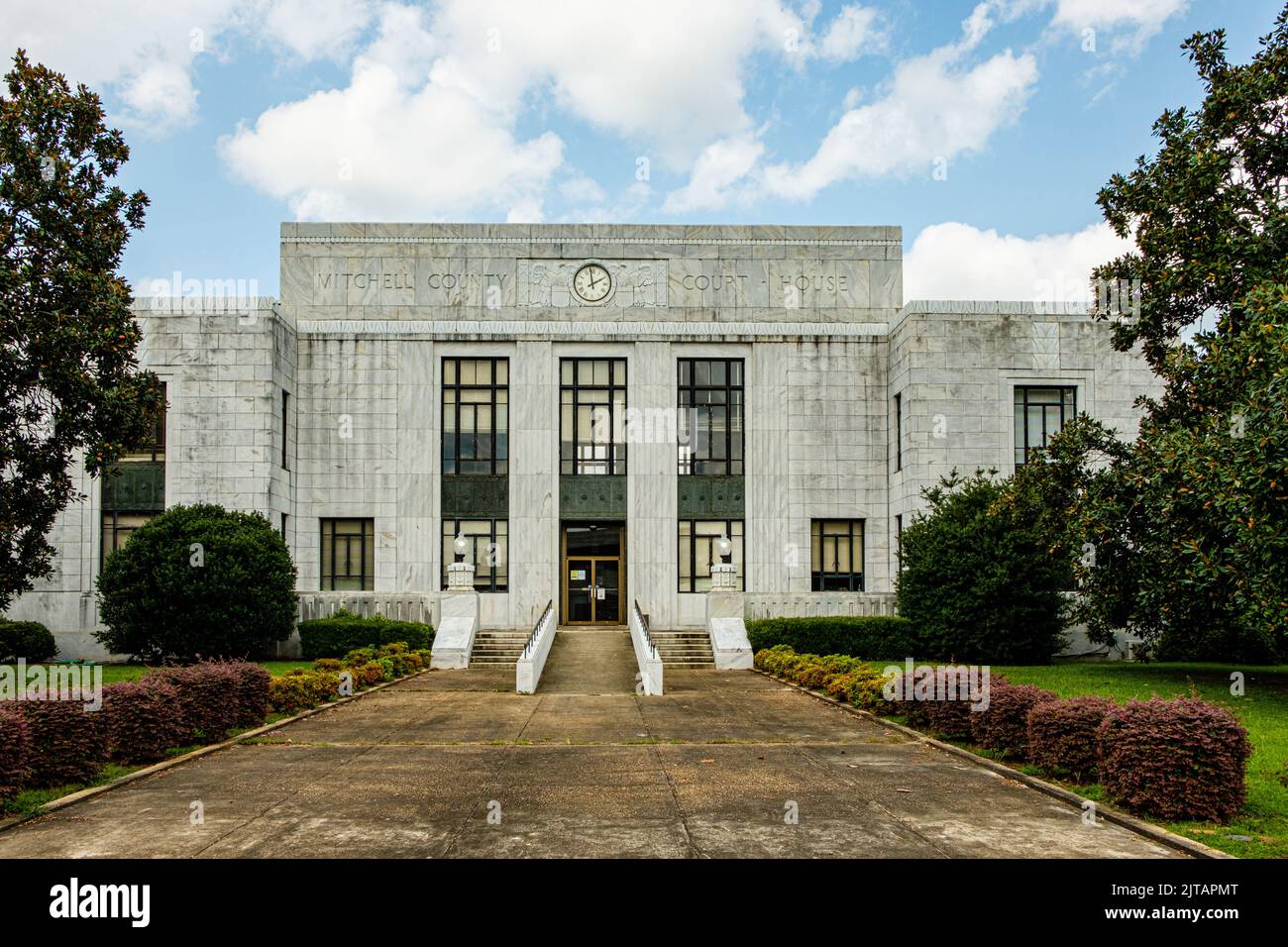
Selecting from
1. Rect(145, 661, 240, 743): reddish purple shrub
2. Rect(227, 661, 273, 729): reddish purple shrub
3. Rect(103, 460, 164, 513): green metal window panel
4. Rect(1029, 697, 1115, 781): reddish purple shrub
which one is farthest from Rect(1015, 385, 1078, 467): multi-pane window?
Rect(103, 460, 164, 513): green metal window panel

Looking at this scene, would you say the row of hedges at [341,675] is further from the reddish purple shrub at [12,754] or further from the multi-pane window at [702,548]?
the multi-pane window at [702,548]

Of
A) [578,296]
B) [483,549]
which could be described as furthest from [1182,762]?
[578,296]

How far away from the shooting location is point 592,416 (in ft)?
116

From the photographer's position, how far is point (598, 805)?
1034cm

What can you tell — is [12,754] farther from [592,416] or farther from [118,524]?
[592,416]

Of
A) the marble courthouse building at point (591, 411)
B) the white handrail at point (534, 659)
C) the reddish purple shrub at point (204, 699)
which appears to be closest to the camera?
the reddish purple shrub at point (204, 699)

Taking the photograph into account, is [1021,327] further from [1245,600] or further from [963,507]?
[1245,600]

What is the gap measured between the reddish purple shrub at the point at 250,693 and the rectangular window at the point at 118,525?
18410 millimetres

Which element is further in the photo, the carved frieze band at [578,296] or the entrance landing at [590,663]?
the carved frieze band at [578,296]

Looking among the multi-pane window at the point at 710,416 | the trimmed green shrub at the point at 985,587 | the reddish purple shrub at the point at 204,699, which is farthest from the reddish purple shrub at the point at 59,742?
the multi-pane window at the point at 710,416

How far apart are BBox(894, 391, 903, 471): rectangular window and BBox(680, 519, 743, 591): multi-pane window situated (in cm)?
564

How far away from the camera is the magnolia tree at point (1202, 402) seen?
16.0 meters

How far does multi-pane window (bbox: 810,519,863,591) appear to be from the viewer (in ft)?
115

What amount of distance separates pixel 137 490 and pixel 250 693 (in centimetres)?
1932
